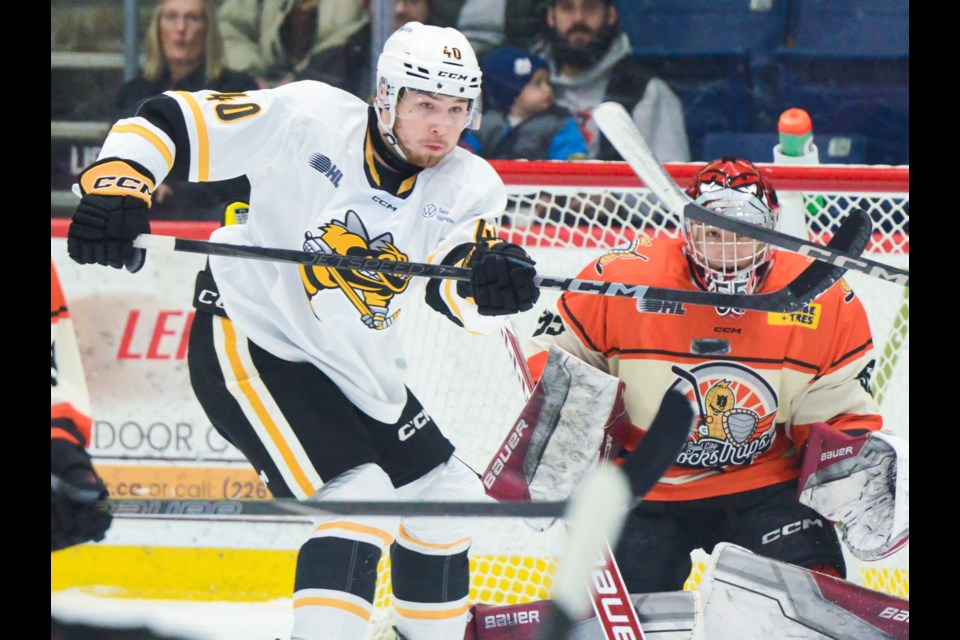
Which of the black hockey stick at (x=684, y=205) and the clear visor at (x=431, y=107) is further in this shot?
the black hockey stick at (x=684, y=205)

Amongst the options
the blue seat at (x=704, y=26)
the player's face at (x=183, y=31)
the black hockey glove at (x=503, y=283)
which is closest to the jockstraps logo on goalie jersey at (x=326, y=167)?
the black hockey glove at (x=503, y=283)

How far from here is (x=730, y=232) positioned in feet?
8.67

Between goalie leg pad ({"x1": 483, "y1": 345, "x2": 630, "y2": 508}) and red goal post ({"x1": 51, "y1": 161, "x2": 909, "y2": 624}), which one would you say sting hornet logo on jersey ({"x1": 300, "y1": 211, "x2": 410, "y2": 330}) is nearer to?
goalie leg pad ({"x1": 483, "y1": 345, "x2": 630, "y2": 508})

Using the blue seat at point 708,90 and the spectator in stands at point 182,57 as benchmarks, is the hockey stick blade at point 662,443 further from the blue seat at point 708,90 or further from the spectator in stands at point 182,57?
the spectator in stands at point 182,57

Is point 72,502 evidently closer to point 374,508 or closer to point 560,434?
point 374,508

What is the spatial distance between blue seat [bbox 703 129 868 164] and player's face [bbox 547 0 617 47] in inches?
18.7

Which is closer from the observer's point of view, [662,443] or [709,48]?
[662,443]

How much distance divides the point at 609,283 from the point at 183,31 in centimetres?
199

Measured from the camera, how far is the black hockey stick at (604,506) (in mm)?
1842

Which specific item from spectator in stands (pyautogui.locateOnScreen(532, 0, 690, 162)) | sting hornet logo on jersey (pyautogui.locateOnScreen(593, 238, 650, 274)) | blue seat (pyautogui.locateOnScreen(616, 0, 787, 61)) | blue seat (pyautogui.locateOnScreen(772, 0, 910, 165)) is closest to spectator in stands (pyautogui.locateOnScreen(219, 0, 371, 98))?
spectator in stands (pyautogui.locateOnScreen(532, 0, 690, 162))

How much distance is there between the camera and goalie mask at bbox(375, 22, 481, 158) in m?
2.46

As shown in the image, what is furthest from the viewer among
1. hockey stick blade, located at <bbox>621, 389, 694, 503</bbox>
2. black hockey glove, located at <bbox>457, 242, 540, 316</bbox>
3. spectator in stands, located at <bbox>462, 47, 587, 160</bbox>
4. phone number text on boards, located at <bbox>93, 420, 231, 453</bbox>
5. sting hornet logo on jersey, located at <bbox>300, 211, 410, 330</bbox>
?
spectator in stands, located at <bbox>462, 47, 587, 160</bbox>

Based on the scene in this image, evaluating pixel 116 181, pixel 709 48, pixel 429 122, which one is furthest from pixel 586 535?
pixel 709 48
